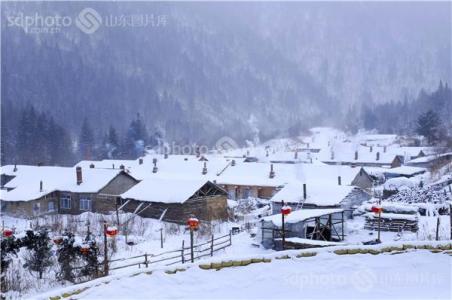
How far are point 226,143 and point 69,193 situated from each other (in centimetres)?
7885

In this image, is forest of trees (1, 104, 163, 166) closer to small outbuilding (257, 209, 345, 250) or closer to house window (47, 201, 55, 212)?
house window (47, 201, 55, 212)

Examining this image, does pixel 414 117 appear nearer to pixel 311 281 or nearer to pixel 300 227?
pixel 300 227

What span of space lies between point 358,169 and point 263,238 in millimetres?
23132

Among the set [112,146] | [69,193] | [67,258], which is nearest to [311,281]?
[67,258]

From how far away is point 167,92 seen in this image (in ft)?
533

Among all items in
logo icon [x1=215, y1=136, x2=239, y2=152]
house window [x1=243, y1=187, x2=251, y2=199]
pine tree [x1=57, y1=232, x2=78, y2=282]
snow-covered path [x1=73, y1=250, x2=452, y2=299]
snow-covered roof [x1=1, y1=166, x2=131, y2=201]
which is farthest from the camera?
logo icon [x1=215, y1=136, x2=239, y2=152]

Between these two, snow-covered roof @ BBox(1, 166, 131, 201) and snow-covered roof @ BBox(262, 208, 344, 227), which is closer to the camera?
snow-covered roof @ BBox(262, 208, 344, 227)

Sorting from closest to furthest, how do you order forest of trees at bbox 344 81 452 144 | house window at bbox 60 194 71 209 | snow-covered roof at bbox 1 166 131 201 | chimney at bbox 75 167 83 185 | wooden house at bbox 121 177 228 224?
1. wooden house at bbox 121 177 228 224
2. snow-covered roof at bbox 1 166 131 201
3. house window at bbox 60 194 71 209
4. chimney at bbox 75 167 83 185
5. forest of trees at bbox 344 81 452 144

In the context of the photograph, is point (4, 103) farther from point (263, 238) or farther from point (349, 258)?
point (349, 258)

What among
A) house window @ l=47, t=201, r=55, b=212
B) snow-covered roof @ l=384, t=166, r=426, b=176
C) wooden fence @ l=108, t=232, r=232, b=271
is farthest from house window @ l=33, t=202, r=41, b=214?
snow-covered roof @ l=384, t=166, r=426, b=176

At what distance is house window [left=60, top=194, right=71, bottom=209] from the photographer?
133 feet

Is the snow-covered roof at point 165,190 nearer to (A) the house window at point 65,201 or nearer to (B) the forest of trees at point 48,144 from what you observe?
(A) the house window at point 65,201

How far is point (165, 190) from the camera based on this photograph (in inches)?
1436

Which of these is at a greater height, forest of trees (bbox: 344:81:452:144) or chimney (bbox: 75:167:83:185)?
forest of trees (bbox: 344:81:452:144)
